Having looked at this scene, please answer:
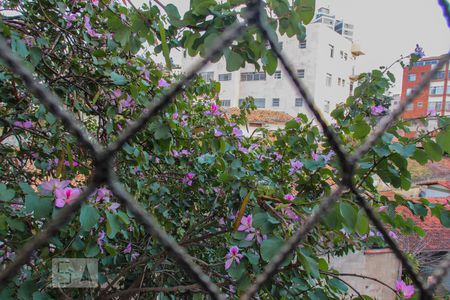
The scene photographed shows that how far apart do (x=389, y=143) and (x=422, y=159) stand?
0.07 m

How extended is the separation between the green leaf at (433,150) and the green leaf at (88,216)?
1.99ft

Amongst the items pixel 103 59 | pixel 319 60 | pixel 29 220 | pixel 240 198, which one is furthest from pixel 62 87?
pixel 319 60

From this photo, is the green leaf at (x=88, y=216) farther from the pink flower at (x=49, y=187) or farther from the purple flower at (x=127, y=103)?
the purple flower at (x=127, y=103)

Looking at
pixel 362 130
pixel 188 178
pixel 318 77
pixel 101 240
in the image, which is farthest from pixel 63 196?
pixel 318 77

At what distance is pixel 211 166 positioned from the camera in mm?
1221

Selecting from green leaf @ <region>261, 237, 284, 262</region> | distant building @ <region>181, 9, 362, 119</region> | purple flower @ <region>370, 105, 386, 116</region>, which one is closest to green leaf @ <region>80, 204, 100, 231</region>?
Answer: green leaf @ <region>261, 237, 284, 262</region>

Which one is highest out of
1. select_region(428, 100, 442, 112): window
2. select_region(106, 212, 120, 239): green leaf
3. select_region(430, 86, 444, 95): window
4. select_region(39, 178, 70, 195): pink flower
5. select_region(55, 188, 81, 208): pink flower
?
select_region(430, 86, 444, 95): window

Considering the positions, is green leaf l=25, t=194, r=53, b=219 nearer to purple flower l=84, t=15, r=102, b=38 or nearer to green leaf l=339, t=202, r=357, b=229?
green leaf l=339, t=202, r=357, b=229

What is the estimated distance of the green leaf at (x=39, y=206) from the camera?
52cm

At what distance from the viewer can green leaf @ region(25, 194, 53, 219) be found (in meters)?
0.52

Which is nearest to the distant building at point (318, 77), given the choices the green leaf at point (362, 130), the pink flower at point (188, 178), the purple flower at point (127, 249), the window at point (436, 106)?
the window at point (436, 106)

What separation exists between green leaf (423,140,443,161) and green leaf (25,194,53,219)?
2.21ft

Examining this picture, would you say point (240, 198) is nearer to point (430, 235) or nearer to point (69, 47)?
point (69, 47)

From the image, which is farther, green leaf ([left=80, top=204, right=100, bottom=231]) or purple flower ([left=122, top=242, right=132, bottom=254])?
purple flower ([left=122, top=242, right=132, bottom=254])
